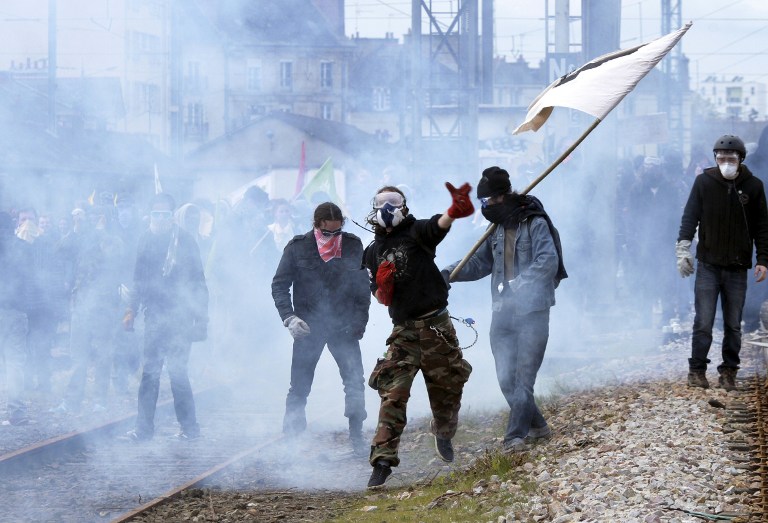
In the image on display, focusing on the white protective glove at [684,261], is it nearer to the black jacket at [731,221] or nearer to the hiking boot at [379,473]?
the black jacket at [731,221]

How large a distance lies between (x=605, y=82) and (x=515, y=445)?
2456 millimetres

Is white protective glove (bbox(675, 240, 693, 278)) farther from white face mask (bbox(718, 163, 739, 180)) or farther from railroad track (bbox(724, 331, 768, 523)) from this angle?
railroad track (bbox(724, 331, 768, 523))

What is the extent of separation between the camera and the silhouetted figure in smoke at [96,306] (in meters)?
12.0

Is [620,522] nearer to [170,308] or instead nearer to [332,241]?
[332,241]

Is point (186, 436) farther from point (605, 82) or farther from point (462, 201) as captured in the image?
point (605, 82)

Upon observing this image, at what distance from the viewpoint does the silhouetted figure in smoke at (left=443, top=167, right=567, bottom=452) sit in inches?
303

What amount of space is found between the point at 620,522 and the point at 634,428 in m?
2.38

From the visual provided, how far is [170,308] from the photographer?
33.4 ft

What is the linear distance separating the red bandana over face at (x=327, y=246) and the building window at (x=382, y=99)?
18.3 m

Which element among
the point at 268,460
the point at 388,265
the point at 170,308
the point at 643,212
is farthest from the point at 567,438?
the point at 643,212

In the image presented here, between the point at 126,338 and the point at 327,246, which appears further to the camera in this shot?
the point at 126,338

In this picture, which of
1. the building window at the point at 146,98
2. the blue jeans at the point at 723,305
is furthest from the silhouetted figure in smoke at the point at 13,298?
the blue jeans at the point at 723,305

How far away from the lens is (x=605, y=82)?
7676mm

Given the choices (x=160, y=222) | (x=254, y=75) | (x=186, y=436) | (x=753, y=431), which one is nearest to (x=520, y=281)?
(x=753, y=431)
